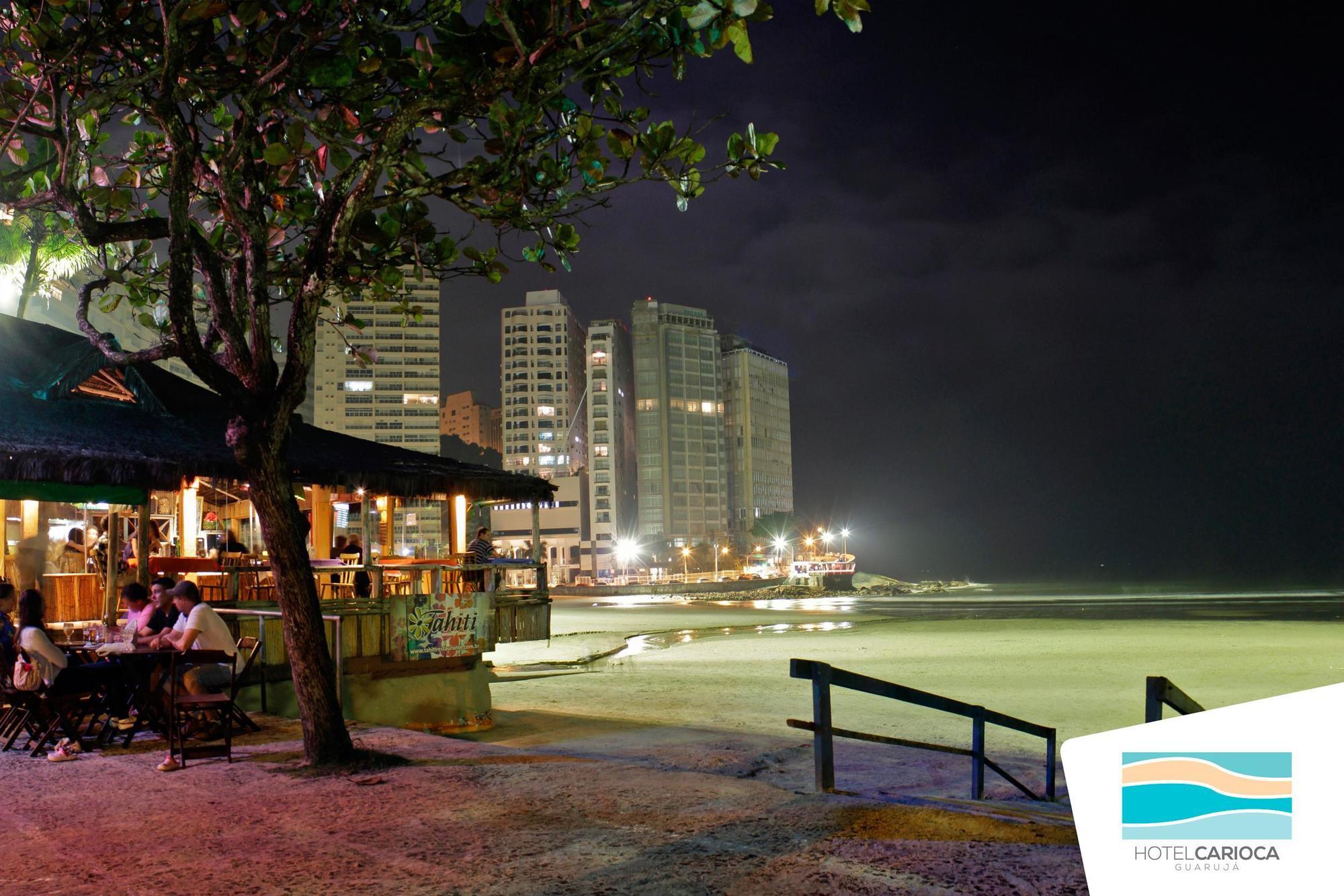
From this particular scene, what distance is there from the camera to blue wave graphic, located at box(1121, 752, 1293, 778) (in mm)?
3918

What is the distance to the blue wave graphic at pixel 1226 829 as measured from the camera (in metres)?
3.84

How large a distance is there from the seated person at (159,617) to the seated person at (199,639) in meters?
0.18

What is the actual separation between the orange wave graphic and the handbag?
7996 mm

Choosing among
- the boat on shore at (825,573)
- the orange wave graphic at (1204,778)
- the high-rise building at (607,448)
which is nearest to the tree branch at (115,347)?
the orange wave graphic at (1204,778)

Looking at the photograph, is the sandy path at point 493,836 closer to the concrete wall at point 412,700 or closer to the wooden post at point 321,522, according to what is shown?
the concrete wall at point 412,700

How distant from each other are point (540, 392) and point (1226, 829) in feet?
516

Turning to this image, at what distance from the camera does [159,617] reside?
8820mm

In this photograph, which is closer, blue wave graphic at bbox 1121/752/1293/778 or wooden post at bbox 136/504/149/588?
blue wave graphic at bbox 1121/752/1293/778

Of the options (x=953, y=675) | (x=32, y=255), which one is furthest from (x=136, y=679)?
(x=953, y=675)

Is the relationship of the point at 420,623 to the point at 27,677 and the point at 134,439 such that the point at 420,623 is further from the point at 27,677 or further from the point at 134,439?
the point at 27,677

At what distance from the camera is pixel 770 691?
17.5 meters

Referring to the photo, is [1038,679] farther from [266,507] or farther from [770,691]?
[266,507]

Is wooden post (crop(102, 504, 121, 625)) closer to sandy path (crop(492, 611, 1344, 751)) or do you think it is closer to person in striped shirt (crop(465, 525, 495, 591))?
person in striped shirt (crop(465, 525, 495, 591))

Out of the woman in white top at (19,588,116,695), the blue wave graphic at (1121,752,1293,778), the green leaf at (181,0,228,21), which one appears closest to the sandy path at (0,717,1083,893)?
the blue wave graphic at (1121,752,1293,778)
